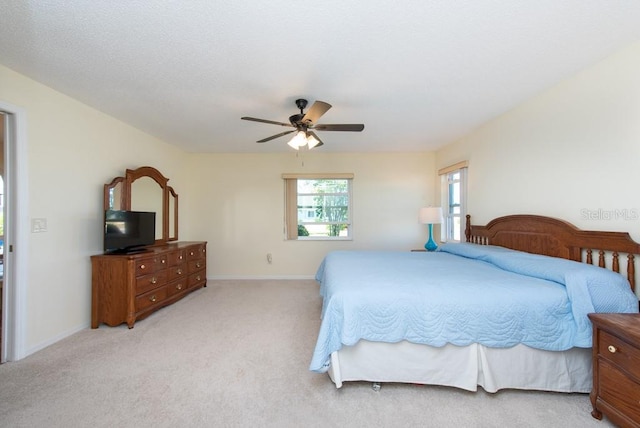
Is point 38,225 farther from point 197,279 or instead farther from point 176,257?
point 197,279

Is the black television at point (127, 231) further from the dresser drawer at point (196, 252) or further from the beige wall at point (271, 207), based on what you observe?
the beige wall at point (271, 207)

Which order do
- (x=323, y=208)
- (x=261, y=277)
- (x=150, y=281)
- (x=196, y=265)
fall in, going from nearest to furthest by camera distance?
(x=150, y=281), (x=196, y=265), (x=261, y=277), (x=323, y=208)

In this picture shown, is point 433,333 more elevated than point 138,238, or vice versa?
point 138,238

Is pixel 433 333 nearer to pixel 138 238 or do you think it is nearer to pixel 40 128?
pixel 138 238

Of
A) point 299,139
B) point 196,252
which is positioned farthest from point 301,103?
point 196,252

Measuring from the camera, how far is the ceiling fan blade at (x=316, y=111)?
2.11m

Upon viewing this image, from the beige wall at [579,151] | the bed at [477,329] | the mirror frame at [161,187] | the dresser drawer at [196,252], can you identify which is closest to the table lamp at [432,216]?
the beige wall at [579,151]

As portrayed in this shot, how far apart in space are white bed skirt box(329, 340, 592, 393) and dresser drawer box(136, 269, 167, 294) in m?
2.38

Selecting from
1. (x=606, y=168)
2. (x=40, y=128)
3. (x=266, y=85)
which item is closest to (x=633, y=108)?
(x=606, y=168)

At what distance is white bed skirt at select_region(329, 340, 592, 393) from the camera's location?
5.66 ft

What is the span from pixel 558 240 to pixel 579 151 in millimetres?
764

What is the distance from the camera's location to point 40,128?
2363 mm

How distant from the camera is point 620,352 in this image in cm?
138

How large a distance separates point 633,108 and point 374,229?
3433mm
